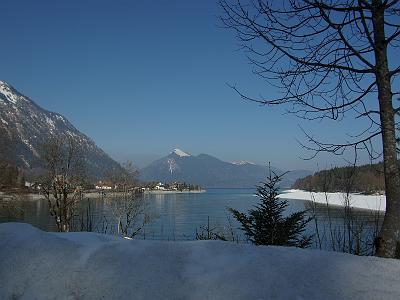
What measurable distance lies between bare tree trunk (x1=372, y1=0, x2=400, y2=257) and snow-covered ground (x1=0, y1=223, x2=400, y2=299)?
1.22 m

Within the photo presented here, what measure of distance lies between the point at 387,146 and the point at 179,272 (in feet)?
7.72

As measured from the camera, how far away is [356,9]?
391cm

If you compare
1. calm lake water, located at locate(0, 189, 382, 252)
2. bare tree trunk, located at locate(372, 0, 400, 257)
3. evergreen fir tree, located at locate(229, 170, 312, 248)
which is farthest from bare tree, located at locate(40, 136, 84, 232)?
bare tree trunk, located at locate(372, 0, 400, 257)

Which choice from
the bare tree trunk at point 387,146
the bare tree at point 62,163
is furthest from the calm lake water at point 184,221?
the bare tree trunk at point 387,146

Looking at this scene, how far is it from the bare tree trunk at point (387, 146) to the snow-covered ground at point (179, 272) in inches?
48.2

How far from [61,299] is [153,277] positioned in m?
0.45

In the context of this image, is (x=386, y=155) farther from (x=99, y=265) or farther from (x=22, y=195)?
(x=22, y=195)

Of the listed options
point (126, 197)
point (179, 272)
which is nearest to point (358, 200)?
point (179, 272)

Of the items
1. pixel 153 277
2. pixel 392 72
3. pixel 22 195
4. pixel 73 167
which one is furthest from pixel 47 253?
pixel 22 195

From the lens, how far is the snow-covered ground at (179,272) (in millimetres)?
1985

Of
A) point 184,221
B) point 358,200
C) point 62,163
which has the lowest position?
point 184,221

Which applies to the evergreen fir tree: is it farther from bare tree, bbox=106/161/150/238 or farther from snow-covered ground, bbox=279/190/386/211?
bare tree, bbox=106/161/150/238

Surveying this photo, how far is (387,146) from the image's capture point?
3.58 meters

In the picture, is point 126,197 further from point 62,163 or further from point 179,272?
point 179,272
